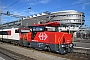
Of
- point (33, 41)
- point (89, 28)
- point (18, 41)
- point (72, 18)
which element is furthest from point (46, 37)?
point (72, 18)

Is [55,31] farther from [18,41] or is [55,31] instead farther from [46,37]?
[18,41]

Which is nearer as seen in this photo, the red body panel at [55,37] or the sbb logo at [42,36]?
the red body panel at [55,37]

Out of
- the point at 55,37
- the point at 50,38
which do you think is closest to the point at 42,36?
the point at 50,38

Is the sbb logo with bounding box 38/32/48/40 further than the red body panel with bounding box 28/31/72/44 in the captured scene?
Yes

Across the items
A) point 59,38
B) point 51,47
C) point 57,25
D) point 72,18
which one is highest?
point 72,18

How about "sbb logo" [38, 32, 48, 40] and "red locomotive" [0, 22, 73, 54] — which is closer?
"red locomotive" [0, 22, 73, 54]

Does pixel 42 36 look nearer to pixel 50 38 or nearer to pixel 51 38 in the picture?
pixel 50 38

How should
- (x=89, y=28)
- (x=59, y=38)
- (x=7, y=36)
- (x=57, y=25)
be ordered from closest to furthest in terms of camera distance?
(x=59, y=38)
(x=57, y=25)
(x=7, y=36)
(x=89, y=28)

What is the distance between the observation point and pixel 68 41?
17.0m

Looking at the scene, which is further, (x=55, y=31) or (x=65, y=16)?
(x=65, y=16)

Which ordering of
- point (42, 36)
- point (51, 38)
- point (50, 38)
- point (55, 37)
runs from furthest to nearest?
point (42, 36)
point (50, 38)
point (51, 38)
point (55, 37)

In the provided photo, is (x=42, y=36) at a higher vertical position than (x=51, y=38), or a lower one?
higher

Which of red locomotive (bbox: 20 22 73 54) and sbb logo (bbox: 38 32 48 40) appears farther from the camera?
sbb logo (bbox: 38 32 48 40)

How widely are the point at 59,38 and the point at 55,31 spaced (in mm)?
1243
